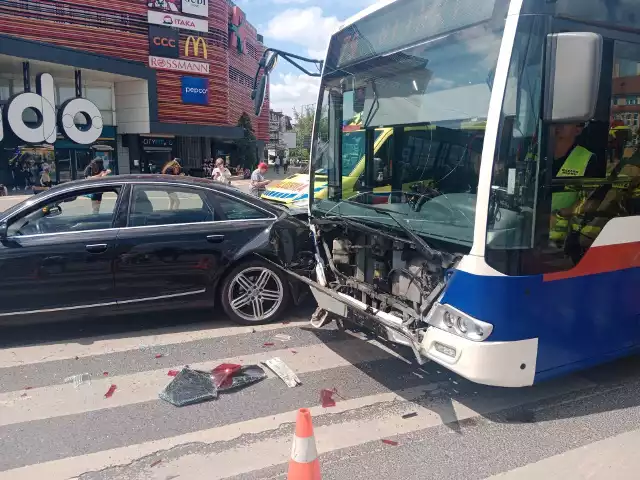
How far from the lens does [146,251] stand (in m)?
5.29

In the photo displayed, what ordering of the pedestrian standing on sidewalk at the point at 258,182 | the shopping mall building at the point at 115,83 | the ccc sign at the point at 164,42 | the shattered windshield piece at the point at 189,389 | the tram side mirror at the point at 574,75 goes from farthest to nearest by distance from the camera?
the ccc sign at the point at 164,42 → the shopping mall building at the point at 115,83 → the pedestrian standing on sidewalk at the point at 258,182 → the shattered windshield piece at the point at 189,389 → the tram side mirror at the point at 574,75

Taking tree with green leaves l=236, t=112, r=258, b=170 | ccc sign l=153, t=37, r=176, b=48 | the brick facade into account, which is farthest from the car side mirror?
tree with green leaves l=236, t=112, r=258, b=170

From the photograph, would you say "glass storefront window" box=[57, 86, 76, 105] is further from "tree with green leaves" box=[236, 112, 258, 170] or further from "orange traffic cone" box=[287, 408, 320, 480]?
"orange traffic cone" box=[287, 408, 320, 480]

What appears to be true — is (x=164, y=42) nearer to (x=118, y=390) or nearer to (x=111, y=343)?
(x=111, y=343)

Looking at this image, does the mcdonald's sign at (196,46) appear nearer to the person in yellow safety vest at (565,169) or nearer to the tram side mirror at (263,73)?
the tram side mirror at (263,73)

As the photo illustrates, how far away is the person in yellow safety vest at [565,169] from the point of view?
3.32 meters

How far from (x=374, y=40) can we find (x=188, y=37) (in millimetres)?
34223

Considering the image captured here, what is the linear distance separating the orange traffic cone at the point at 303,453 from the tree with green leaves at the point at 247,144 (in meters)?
43.3

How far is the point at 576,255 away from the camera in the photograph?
3537 millimetres

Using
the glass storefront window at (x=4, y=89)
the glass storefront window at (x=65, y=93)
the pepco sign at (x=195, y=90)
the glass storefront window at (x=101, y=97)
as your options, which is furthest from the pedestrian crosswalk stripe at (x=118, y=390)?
the pepco sign at (x=195, y=90)

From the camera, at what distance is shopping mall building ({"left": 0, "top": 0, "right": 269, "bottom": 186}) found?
2695 centimetres

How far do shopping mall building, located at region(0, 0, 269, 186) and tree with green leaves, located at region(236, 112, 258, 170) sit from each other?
218 centimetres

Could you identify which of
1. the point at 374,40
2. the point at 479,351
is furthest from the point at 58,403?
the point at 374,40

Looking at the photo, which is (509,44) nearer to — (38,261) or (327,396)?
(327,396)
